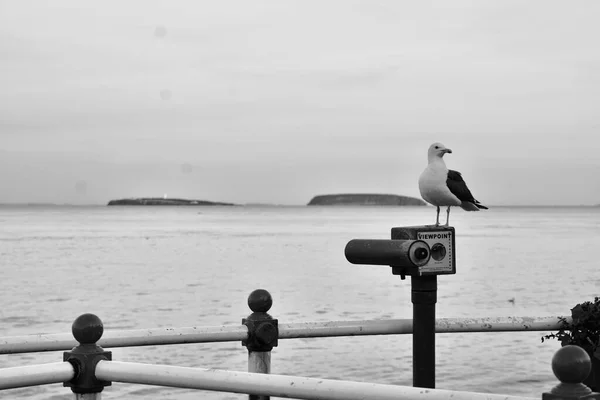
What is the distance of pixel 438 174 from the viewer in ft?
19.2

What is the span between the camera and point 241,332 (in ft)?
16.1

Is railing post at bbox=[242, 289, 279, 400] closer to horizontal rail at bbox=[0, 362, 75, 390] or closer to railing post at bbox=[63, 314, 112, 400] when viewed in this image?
railing post at bbox=[63, 314, 112, 400]

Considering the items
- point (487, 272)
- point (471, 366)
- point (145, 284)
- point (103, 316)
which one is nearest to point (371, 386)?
point (471, 366)

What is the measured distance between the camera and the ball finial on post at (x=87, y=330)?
12.4 feet

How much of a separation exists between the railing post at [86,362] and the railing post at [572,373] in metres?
1.89

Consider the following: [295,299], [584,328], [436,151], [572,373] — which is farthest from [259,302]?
[295,299]

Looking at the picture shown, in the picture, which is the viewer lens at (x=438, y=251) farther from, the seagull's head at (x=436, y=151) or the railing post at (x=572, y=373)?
the railing post at (x=572, y=373)

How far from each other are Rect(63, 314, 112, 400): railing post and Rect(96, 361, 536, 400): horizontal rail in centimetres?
4

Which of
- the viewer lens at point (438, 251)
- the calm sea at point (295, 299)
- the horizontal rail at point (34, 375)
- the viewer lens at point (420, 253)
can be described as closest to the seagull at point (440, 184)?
the viewer lens at point (438, 251)

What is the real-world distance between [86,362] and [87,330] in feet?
0.48

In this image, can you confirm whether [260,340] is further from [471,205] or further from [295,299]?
[295,299]

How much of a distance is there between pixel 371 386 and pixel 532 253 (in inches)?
2261

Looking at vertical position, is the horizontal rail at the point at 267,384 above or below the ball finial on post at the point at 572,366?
below

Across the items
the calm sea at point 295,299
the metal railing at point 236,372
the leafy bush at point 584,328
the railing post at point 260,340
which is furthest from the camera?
the calm sea at point 295,299
